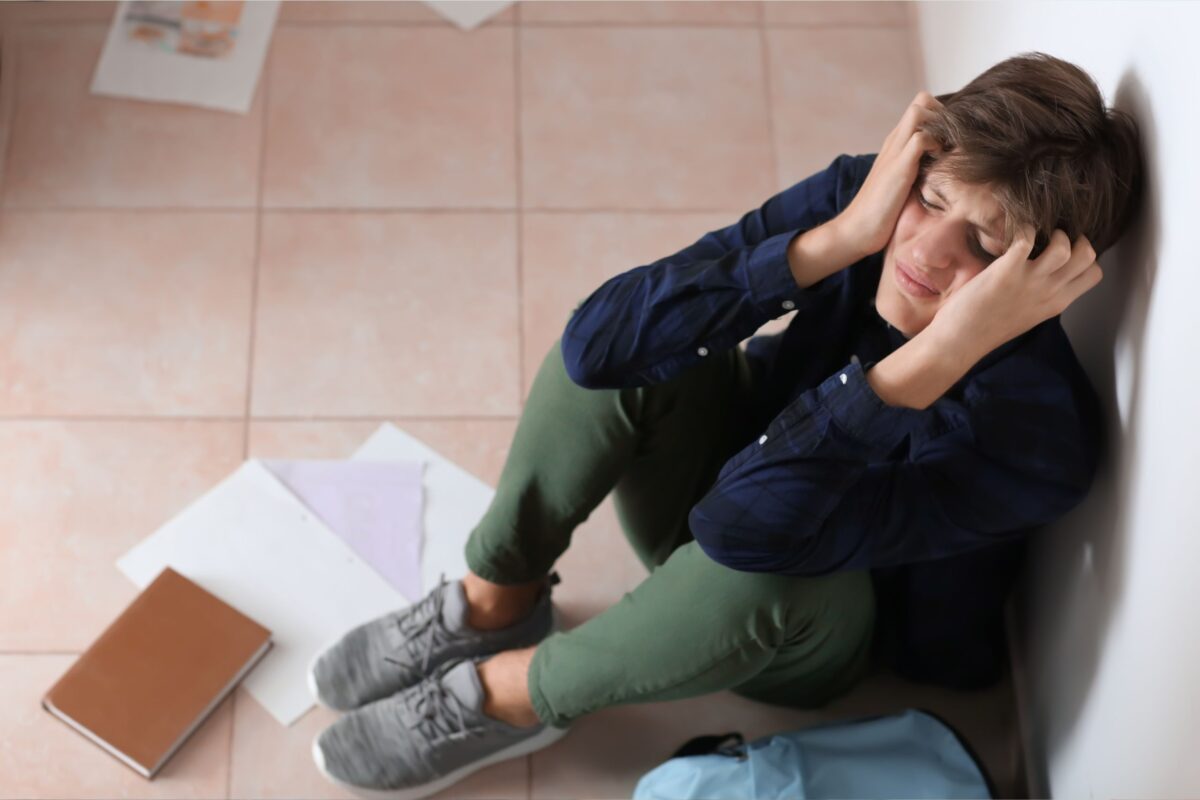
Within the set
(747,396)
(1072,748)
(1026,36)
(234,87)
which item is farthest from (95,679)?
(1026,36)

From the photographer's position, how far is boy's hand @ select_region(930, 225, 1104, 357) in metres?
1.00

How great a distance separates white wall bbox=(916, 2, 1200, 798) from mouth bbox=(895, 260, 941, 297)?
17cm

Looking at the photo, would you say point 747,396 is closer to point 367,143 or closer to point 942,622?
point 942,622

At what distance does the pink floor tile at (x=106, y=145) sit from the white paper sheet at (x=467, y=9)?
354 mm

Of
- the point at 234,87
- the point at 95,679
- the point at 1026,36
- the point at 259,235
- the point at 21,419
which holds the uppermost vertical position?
the point at 1026,36

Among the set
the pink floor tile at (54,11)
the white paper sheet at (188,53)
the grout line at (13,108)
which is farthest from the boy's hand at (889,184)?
the pink floor tile at (54,11)

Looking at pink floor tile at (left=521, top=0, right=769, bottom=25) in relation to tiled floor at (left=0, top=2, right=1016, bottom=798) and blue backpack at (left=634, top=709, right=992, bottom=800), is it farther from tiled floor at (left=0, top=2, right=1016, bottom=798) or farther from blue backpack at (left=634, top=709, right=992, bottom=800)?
blue backpack at (left=634, top=709, right=992, bottom=800)

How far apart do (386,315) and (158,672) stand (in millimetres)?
603

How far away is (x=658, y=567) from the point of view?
1.32m

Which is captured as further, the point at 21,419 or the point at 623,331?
the point at 21,419

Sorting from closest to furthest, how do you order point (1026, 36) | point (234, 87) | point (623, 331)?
point (623, 331), point (1026, 36), point (234, 87)

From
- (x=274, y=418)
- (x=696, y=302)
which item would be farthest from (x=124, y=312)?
(x=696, y=302)

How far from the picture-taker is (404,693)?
147 centimetres

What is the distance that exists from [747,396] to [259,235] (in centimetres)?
92
